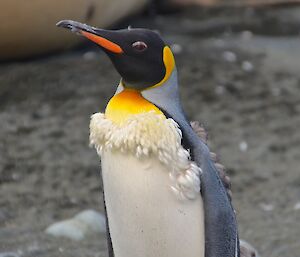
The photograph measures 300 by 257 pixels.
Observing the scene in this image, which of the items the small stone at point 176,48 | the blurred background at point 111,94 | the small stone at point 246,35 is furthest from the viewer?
the small stone at point 246,35

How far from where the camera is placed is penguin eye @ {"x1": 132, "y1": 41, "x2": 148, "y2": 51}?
2369 mm

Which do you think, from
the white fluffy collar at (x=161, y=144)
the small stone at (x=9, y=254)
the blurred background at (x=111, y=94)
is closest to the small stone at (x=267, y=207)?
the blurred background at (x=111, y=94)

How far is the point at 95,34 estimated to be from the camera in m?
2.33

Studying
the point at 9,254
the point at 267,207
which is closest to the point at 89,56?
the point at 267,207

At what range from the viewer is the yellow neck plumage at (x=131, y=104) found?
7.84 feet

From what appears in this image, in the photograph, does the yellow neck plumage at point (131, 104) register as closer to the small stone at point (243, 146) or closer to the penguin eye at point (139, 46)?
the penguin eye at point (139, 46)

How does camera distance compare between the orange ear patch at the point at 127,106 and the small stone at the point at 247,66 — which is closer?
the orange ear patch at the point at 127,106

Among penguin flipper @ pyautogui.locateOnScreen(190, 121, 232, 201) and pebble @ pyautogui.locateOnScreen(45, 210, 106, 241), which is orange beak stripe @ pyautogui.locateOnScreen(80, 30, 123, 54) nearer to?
penguin flipper @ pyautogui.locateOnScreen(190, 121, 232, 201)

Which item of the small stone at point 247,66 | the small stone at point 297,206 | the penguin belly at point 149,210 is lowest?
the small stone at point 247,66

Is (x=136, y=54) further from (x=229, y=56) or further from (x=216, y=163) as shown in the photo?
(x=229, y=56)

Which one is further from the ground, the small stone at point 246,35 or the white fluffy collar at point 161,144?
the white fluffy collar at point 161,144

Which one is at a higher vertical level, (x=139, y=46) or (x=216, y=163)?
(x=139, y=46)

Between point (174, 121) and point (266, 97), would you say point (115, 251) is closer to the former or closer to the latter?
point (174, 121)

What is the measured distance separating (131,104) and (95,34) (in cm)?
21
